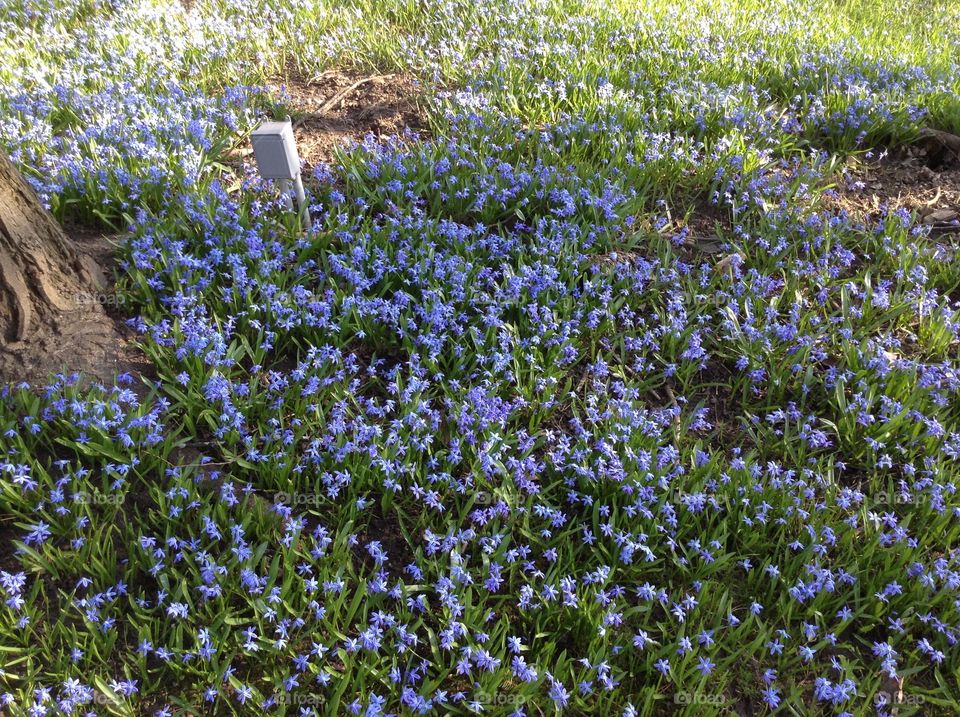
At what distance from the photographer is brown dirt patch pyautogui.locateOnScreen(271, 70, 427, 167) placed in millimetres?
5320

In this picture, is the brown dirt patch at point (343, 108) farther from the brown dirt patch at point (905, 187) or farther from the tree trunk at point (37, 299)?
the brown dirt patch at point (905, 187)

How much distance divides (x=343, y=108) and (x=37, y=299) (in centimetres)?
302

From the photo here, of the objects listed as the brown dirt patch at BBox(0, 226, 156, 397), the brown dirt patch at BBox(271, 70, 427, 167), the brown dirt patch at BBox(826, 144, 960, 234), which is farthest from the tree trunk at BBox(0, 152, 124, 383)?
the brown dirt patch at BBox(826, 144, 960, 234)

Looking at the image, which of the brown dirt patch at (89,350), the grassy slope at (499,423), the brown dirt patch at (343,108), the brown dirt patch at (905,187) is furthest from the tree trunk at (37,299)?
the brown dirt patch at (905,187)

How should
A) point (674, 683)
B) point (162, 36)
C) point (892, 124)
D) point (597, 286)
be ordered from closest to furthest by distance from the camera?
point (674, 683) < point (597, 286) < point (892, 124) < point (162, 36)

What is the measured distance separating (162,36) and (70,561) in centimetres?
489

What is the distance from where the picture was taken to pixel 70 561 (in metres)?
2.73

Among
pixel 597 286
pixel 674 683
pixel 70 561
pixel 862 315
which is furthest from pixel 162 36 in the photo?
pixel 674 683

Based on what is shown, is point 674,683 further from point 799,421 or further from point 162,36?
point 162,36

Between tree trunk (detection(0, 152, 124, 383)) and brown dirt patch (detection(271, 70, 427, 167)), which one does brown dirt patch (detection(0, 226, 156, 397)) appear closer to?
tree trunk (detection(0, 152, 124, 383))

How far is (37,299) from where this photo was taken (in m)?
3.40

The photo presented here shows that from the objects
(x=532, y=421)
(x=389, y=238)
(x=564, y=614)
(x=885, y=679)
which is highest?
(x=389, y=238)

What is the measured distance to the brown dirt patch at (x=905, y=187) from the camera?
16.1 ft

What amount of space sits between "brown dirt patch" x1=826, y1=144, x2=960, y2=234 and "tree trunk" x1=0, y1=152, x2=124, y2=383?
456 cm
